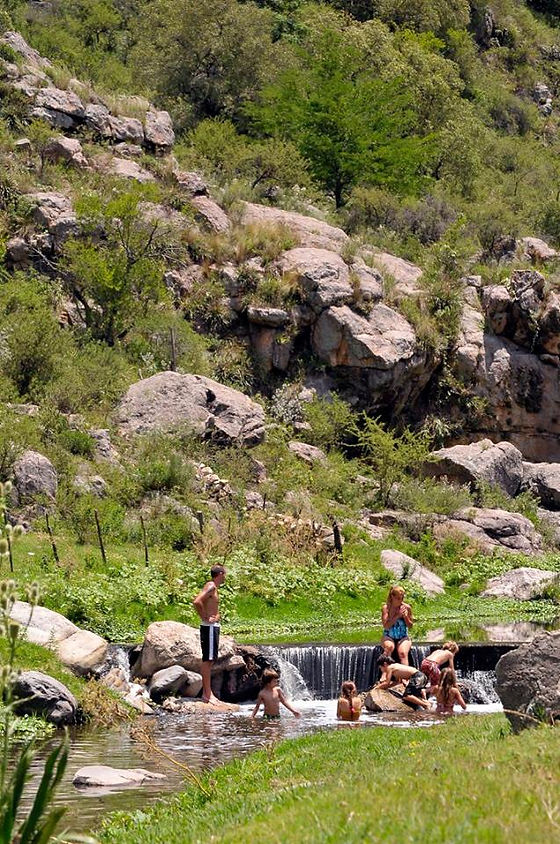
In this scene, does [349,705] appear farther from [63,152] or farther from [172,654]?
[63,152]

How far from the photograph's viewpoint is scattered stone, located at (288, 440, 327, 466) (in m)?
35.2

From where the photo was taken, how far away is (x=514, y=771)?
21.7 feet

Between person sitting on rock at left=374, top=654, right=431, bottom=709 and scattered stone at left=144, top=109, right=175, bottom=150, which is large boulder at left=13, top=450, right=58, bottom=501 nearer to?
person sitting on rock at left=374, top=654, right=431, bottom=709

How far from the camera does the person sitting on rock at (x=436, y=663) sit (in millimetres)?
17719

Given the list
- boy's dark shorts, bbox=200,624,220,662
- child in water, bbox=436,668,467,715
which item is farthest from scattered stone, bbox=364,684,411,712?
boy's dark shorts, bbox=200,624,220,662

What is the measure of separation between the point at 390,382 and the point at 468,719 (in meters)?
27.0

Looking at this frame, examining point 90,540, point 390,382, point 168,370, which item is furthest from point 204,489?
point 390,382

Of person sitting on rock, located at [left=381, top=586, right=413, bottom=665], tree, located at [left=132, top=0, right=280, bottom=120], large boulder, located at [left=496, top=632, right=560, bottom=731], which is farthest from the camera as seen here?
tree, located at [left=132, top=0, right=280, bottom=120]

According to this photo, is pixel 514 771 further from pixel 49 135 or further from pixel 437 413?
pixel 49 135

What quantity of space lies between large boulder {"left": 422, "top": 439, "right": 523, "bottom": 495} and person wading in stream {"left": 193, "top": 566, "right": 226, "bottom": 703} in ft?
64.9

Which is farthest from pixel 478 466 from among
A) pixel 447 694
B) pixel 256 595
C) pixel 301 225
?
pixel 447 694

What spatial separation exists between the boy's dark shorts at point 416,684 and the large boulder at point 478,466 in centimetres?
1821

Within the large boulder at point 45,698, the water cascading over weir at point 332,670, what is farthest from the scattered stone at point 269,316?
the large boulder at point 45,698

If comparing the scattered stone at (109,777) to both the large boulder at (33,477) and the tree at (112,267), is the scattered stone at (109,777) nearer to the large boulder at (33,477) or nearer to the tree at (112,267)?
the large boulder at (33,477)
